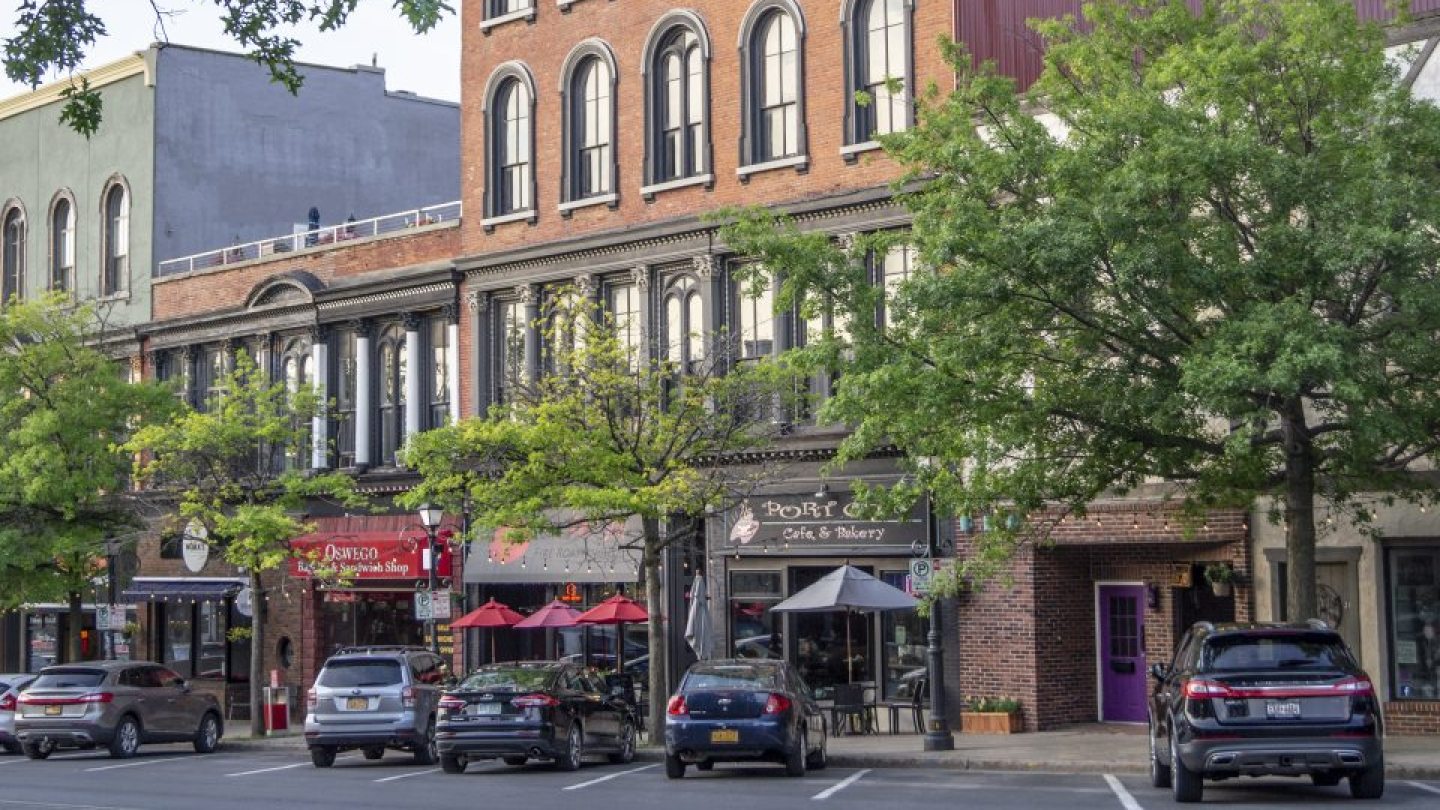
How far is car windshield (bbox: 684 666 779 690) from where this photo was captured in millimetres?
23422

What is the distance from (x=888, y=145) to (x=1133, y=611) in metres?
10.5

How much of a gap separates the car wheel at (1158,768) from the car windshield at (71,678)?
1638 centimetres

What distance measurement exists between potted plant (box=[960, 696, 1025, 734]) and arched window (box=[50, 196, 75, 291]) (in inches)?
1092

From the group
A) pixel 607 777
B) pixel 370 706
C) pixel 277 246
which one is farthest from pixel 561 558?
pixel 277 246

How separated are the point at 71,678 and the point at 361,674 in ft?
18.1

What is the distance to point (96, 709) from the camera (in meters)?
29.5

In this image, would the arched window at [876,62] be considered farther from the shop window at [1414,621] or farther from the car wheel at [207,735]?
the car wheel at [207,735]

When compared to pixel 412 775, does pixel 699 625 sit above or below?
above

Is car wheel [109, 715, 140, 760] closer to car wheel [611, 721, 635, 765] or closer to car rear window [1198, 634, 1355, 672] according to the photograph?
car wheel [611, 721, 635, 765]

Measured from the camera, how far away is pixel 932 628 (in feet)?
88.9

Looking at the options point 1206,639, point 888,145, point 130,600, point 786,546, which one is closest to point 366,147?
→ point 130,600

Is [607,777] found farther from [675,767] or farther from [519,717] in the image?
[519,717]

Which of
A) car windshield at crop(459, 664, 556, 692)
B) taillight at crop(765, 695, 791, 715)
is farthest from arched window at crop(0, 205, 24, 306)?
taillight at crop(765, 695, 791, 715)

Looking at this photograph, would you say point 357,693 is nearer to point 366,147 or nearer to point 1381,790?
point 1381,790
